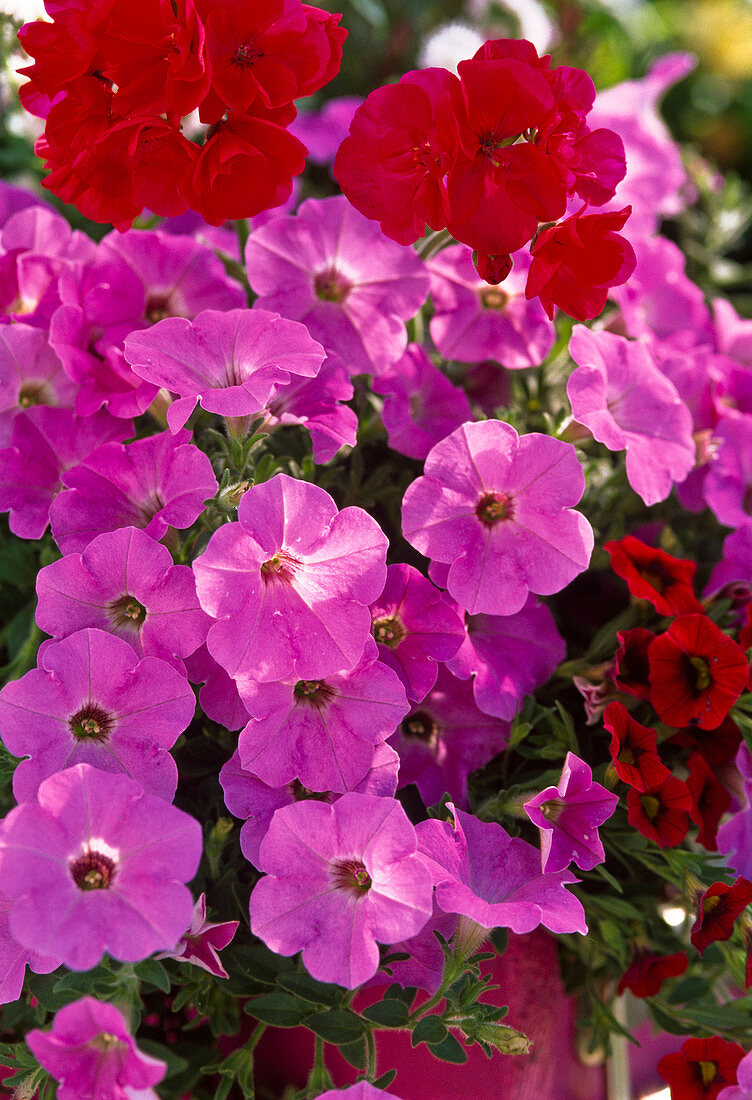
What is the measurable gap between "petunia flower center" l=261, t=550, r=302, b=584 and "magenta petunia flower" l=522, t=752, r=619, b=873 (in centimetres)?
16

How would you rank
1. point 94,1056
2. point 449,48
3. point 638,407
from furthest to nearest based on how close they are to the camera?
point 449,48 → point 638,407 → point 94,1056

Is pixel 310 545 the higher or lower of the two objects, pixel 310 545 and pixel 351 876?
the higher

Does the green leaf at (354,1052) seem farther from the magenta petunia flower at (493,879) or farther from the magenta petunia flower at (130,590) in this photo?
the magenta petunia flower at (130,590)

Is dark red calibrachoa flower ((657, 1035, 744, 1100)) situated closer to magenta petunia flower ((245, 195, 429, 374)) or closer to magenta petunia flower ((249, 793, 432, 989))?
magenta petunia flower ((249, 793, 432, 989))

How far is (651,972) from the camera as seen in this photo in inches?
22.4

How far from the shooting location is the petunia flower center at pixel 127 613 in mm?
479

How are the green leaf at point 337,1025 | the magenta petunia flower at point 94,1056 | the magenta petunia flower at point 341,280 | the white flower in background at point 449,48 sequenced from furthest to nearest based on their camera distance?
the white flower in background at point 449,48
the magenta petunia flower at point 341,280
the green leaf at point 337,1025
the magenta petunia flower at point 94,1056

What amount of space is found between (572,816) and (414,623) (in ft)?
0.41

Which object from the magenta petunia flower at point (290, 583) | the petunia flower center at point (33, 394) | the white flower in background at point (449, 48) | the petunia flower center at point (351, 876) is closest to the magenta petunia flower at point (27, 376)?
the petunia flower center at point (33, 394)

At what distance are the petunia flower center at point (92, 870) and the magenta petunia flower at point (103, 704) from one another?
0.14 feet

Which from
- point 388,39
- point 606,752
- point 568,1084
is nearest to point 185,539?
point 606,752

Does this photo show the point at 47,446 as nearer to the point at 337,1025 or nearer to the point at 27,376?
the point at 27,376

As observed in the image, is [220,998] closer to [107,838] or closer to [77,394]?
[107,838]

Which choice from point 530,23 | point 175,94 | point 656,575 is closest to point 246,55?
point 175,94
